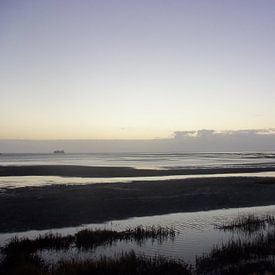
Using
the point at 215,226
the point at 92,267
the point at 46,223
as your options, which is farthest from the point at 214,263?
the point at 46,223

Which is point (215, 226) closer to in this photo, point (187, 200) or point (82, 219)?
point (82, 219)

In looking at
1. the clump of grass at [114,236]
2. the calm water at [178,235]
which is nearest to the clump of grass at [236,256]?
the calm water at [178,235]

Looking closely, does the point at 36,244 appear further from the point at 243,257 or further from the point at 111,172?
the point at 111,172

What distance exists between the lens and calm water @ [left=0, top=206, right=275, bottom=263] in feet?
52.3

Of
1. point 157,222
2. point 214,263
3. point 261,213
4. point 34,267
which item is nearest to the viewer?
point 34,267

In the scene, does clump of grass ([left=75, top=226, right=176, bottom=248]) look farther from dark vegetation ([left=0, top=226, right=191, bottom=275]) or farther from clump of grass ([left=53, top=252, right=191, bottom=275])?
Result: clump of grass ([left=53, top=252, right=191, bottom=275])

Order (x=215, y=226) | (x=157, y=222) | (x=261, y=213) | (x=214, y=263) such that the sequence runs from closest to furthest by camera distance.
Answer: (x=214, y=263) → (x=215, y=226) → (x=157, y=222) → (x=261, y=213)

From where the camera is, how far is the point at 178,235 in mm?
19391

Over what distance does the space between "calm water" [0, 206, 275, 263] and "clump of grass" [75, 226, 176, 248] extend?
0.53 m

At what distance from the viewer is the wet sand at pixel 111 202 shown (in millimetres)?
24562

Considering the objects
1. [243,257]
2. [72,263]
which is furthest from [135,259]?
[243,257]

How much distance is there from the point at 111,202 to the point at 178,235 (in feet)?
40.1

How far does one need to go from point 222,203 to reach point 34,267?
21.2 m

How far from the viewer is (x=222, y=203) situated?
31.7 m
